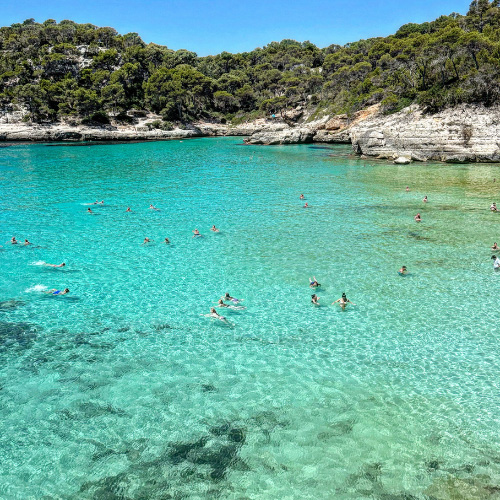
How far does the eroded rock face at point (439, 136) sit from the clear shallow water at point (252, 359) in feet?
73.7

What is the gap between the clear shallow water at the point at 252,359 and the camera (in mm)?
8766

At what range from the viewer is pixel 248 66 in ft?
432

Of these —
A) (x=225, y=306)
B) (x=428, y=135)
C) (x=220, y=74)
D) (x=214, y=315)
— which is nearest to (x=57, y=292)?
(x=214, y=315)

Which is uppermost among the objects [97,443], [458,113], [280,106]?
[280,106]

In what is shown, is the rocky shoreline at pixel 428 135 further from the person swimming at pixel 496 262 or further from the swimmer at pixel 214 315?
the swimmer at pixel 214 315

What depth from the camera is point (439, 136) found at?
48.5 m

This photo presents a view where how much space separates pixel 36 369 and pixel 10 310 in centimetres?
457

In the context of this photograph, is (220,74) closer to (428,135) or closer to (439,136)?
(428,135)

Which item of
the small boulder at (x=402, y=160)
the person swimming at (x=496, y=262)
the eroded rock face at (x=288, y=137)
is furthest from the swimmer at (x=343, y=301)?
the eroded rock face at (x=288, y=137)

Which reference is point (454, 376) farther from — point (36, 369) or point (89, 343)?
point (36, 369)

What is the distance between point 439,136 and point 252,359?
45.3 meters

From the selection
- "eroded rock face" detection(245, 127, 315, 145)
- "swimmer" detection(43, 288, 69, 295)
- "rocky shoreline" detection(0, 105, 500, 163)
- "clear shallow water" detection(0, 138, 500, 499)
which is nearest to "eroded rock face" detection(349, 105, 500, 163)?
"rocky shoreline" detection(0, 105, 500, 163)

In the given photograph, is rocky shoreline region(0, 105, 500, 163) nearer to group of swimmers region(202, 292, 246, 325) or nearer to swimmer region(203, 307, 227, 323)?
group of swimmers region(202, 292, 246, 325)

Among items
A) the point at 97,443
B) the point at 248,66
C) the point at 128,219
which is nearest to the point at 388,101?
the point at 128,219
